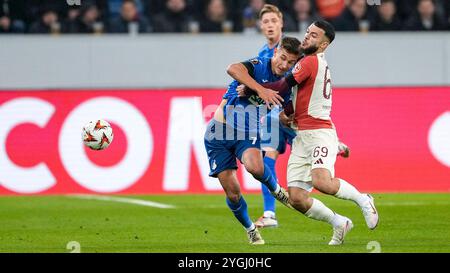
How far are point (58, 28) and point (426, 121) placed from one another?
680 centimetres

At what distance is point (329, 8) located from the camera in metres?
19.8

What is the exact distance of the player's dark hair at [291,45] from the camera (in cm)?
1058

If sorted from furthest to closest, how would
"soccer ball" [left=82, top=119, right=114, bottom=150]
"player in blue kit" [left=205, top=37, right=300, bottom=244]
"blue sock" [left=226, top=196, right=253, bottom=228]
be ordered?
"soccer ball" [left=82, top=119, right=114, bottom=150] < "blue sock" [left=226, top=196, right=253, bottom=228] < "player in blue kit" [left=205, top=37, right=300, bottom=244]

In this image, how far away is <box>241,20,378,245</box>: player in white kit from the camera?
10398 mm

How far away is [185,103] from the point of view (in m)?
17.0

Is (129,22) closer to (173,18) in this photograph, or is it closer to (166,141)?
(173,18)

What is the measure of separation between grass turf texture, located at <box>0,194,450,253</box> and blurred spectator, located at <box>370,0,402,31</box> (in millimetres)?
4531

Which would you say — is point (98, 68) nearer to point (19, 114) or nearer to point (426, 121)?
point (19, 114)

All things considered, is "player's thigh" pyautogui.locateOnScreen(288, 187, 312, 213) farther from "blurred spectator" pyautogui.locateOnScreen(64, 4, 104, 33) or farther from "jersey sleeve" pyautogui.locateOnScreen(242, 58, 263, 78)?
"blurred spectator" pyautogui.locateOnScreen(64, 4, 104, 33)

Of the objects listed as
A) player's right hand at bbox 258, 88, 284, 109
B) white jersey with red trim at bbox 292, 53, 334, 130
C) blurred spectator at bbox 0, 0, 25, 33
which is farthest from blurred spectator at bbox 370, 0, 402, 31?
player's right hand at bbox 258, 88, 284, 109

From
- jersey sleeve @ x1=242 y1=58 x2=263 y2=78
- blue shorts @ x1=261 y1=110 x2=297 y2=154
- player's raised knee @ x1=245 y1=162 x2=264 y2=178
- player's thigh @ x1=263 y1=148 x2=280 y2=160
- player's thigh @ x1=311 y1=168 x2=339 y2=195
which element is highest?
jersey sleeve @ x1=242 y1=58 x2=263 y2=78

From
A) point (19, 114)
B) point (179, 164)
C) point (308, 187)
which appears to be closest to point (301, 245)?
point (308, 187)

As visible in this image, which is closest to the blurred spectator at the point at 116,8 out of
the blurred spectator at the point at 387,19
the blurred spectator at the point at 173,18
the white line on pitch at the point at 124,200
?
the blurred spectator at the point at 173,18

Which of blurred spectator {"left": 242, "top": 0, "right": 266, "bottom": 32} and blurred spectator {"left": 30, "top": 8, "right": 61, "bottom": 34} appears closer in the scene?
blurred spectator {"left": 30, "top": 8, "right": 61, "bottom": 34}
